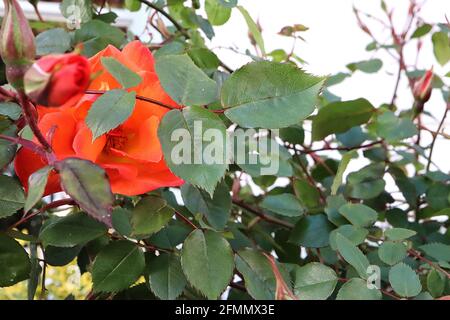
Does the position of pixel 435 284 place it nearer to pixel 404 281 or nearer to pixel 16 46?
pixel 404 281

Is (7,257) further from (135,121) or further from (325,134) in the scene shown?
(325,134)

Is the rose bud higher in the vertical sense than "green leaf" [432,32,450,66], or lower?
higher

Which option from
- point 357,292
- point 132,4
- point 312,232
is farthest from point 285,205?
point 132,4

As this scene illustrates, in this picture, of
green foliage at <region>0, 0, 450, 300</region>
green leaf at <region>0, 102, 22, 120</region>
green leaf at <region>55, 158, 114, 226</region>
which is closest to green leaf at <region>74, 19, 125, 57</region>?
green foliage at <region>0, 0, 450, 300</region>

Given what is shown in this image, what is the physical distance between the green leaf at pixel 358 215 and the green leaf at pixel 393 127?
0.11 m

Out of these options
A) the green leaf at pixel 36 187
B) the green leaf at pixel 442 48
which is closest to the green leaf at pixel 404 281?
the green leaf at pixel 36 187

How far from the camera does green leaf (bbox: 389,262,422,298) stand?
12.8 inches

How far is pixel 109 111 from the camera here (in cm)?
25

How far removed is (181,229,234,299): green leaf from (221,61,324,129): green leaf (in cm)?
7

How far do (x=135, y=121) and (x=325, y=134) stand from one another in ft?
0.81

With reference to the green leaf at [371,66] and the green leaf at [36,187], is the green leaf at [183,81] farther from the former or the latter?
the green leaf at [371,66]

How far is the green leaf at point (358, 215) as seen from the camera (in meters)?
0.39

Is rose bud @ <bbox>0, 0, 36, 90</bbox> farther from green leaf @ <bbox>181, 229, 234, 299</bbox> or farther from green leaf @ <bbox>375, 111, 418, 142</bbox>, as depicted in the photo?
green leaf @ <bbox>375, 111, 418, 142</bbox>

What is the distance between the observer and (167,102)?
0.93 feet
